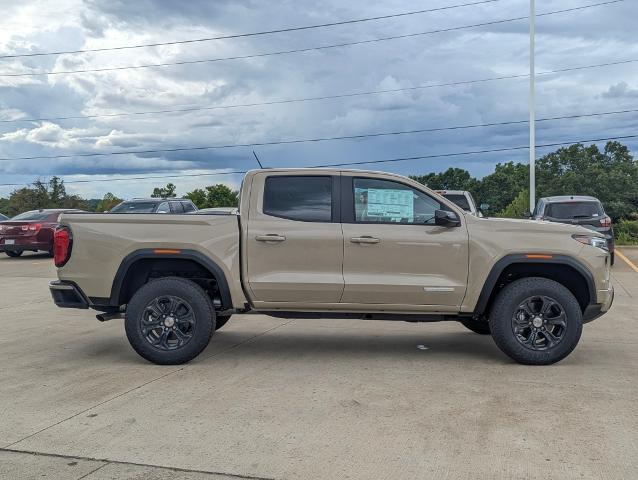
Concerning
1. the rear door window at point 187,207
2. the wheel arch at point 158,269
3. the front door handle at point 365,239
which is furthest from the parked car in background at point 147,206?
the front door handle at point 365,239

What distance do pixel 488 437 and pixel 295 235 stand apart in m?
2.80

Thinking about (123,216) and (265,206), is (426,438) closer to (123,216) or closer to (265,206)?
(265,206)

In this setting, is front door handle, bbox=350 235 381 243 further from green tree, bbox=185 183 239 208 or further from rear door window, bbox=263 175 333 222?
green tree, bbox=185 183 239 208

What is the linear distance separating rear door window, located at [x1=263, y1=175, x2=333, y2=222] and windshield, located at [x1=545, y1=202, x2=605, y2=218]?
1030 cm

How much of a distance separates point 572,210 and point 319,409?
12371 mm

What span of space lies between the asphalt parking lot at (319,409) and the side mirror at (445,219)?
4.53 feet

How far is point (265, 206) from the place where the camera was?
674cm

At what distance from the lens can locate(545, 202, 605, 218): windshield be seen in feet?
51.6

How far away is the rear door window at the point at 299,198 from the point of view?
22.0ft

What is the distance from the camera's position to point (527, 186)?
195 ft

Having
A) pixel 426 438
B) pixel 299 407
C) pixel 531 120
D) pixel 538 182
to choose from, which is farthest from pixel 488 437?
pixel 538 182

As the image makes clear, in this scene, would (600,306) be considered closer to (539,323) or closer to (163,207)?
(539,323)

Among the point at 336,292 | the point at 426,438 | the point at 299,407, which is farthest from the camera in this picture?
the point at 336,292

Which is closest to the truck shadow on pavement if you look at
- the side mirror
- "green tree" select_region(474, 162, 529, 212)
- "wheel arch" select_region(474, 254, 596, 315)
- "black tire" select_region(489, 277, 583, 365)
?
"black tire" select_region(489, 277, 583, 365)
